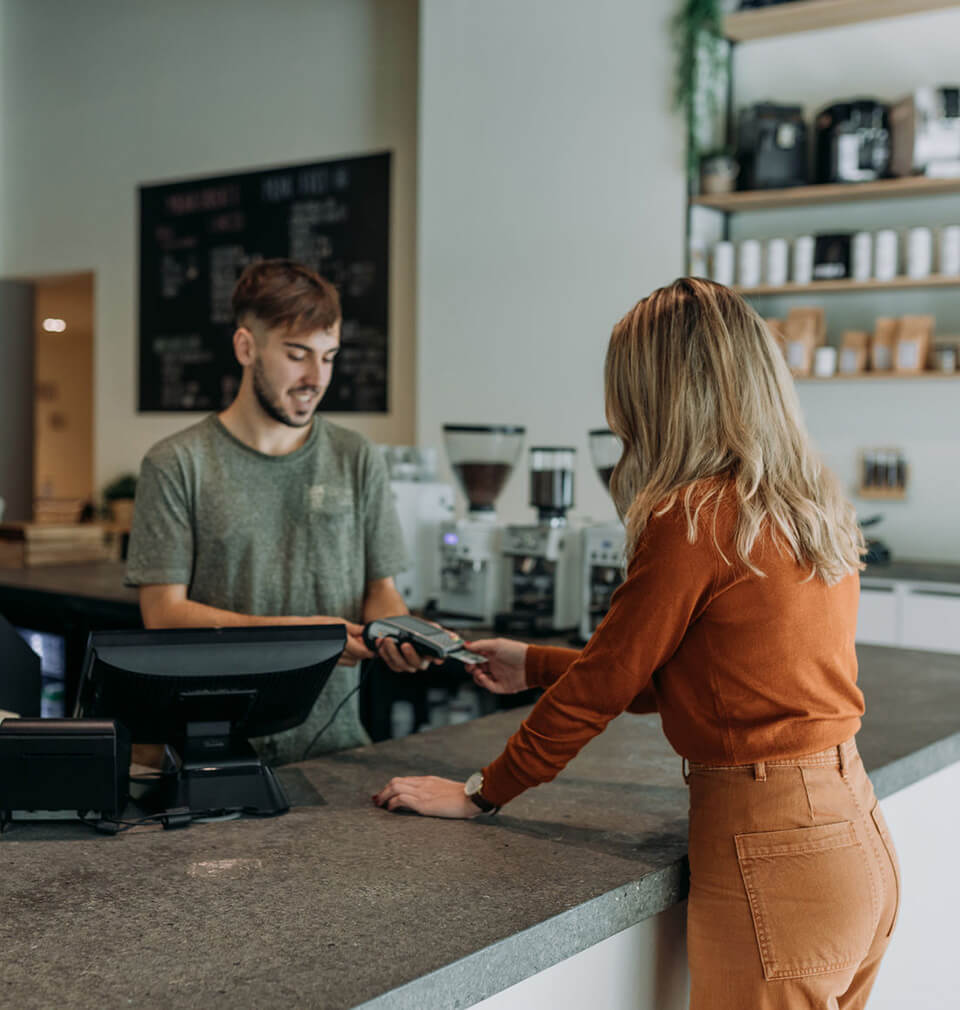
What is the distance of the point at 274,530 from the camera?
214 centimetres

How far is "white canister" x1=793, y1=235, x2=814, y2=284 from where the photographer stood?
4418 millimetres

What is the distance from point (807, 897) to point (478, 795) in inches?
16.1

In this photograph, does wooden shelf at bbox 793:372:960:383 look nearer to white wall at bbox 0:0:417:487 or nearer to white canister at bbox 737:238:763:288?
white canister at bbox 737:238:763:288

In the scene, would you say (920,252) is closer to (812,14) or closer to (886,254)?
(886,254)

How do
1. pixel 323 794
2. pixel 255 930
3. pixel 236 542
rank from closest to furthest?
1. pixel 255 930
2. pixel 323 794
3. pixel 236 542

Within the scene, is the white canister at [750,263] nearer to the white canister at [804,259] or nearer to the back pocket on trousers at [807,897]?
the white canister at [804,259]

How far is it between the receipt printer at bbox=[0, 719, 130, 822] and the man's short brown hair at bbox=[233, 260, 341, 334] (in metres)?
0.92

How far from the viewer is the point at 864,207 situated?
4566 millimetres

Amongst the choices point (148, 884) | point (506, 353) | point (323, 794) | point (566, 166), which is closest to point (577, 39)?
point (566, 166)

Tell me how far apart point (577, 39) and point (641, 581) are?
4.10 m

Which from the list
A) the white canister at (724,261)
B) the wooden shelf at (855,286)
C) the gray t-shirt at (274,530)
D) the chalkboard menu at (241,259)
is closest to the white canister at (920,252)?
the wooden shelf at (855,286)

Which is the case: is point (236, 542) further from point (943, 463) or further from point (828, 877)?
point (943, 463)

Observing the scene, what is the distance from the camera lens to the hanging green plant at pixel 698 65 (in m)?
4.49

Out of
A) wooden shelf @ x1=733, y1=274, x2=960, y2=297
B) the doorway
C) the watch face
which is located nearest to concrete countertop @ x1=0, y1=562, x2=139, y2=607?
the watch face
